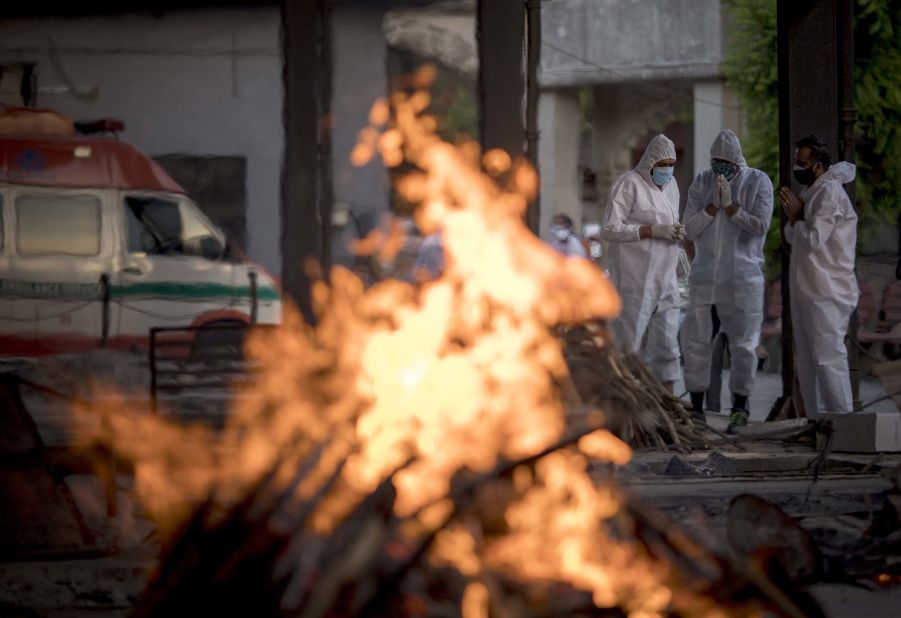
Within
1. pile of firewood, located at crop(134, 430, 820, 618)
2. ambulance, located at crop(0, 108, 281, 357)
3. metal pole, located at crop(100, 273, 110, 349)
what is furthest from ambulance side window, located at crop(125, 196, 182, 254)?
pile of firewood, located at crop(134, 430, 820, 618)

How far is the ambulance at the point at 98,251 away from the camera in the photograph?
9078 mm

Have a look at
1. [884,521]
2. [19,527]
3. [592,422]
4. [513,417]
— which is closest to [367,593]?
[592,422]

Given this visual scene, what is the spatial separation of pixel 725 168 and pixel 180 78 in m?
3.97

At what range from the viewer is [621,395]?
30.0 feet

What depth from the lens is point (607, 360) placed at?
929cm

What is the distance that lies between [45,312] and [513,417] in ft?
10.5

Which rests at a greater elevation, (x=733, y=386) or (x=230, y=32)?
(x=230, y=32)

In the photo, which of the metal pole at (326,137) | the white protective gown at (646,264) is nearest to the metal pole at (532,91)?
the metal pole at (326,137)

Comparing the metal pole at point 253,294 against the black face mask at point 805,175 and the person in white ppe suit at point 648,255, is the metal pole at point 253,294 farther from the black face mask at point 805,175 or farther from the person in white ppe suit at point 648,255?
the black face mask at point 805,175

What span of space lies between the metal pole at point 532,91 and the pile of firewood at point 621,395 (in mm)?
822

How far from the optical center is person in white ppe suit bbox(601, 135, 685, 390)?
10.6 meters

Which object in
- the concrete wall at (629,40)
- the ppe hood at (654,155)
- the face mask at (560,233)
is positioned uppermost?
the concrete wall at (629,40)

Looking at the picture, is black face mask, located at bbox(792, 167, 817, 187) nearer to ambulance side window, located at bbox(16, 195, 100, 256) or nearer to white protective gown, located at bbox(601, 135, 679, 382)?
white protective gown, located at bbox(601, 135, 679, 382)

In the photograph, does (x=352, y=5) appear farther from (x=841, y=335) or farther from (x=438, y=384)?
(x=841, y=335)
